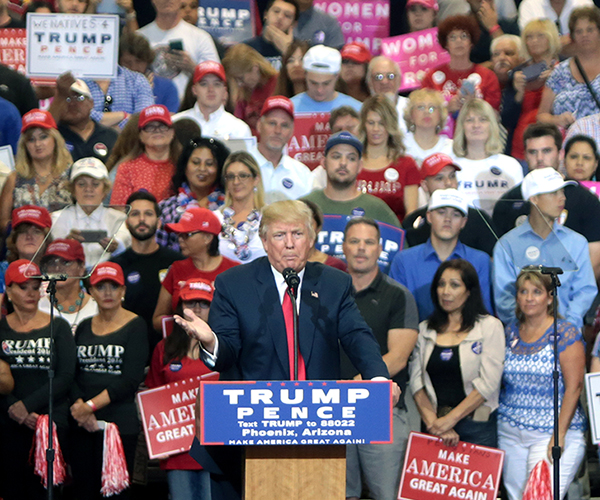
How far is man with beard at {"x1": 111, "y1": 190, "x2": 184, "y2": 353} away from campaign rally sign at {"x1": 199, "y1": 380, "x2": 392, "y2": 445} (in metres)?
3.02

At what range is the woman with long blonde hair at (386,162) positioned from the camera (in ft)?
23.4

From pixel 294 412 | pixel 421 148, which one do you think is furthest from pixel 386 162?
pixel 294 412

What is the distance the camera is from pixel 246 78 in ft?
27.8

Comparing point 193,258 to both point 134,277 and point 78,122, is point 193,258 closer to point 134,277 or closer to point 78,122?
point 134,277

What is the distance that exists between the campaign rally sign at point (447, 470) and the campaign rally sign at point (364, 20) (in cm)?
503

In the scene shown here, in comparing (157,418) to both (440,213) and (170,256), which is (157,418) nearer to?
(170,256)

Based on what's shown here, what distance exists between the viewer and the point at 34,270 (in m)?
5.18

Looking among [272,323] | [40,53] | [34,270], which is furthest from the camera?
[40,53]

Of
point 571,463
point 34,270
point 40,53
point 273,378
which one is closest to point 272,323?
point 273,378

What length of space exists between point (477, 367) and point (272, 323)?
2.32 m

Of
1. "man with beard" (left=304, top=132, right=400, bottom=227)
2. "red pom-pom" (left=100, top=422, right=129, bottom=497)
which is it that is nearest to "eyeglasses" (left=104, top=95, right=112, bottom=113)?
"man with beard" (left=304, top=132, right=400, bottom=227)

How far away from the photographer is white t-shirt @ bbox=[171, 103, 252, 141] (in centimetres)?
777

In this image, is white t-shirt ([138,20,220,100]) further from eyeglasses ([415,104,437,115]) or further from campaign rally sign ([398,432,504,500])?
campaign rally sign ([398,432,504,500])

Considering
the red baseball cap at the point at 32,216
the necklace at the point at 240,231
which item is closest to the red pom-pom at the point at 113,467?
the necklace at the point at 240,231
